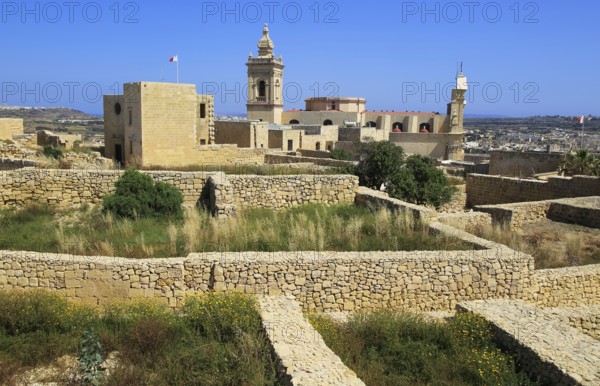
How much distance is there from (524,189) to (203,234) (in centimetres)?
1102

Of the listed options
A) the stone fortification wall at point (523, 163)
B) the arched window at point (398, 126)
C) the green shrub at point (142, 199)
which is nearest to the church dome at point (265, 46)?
the arched window at point (398, 126)

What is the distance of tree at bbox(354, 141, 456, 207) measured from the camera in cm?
Result: 1426

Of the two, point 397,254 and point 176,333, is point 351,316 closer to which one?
point 397,254

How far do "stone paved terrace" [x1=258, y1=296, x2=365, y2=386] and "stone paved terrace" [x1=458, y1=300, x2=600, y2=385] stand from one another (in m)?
2.24

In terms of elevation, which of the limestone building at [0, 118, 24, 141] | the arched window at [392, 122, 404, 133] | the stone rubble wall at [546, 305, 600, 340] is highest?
the arched window at [392, 122, 404, 133]

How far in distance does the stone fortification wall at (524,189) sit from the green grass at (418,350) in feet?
33.5

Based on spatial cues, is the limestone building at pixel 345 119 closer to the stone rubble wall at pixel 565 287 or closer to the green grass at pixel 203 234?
the green grass at pixel 203 234

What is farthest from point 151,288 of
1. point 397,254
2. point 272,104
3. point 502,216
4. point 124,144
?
point 272,104

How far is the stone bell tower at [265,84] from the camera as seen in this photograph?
5219cm

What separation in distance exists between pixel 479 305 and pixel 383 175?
9.41m

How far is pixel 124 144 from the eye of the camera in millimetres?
20359

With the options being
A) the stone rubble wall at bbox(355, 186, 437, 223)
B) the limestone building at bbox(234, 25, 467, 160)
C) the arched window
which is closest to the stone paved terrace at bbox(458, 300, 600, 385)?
the stone rubble wall at bbox(355, 186, 437, 223)

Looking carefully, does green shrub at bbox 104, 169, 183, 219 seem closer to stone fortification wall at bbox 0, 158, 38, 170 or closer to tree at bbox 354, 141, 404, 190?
stone fortification wall at bbox 0, 158, 38, 170

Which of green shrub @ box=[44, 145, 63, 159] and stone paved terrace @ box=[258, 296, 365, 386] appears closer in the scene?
stone paved terrace @ box=[258, 296, 365, 386]
